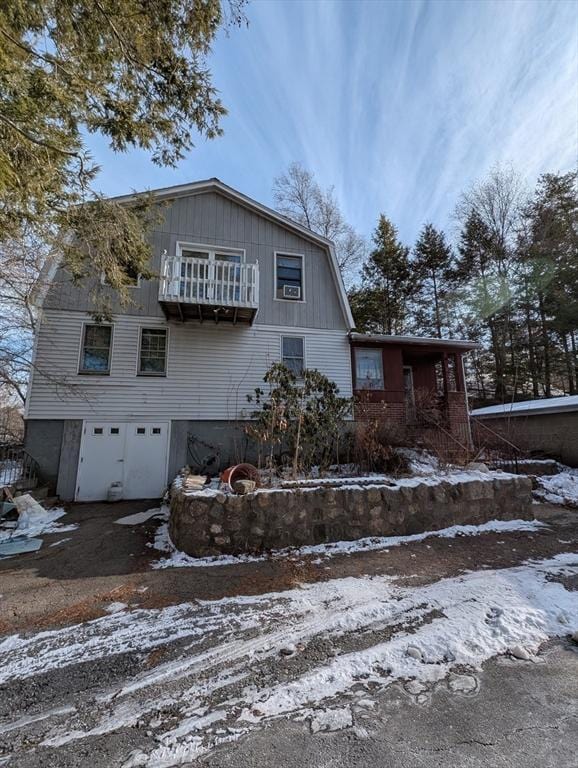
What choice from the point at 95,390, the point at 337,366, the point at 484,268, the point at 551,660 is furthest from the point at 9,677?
the point at 484,268

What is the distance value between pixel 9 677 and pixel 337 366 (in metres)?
9.39

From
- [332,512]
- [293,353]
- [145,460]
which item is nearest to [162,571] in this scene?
[332,512]

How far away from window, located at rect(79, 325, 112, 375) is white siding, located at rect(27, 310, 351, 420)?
0.54ft

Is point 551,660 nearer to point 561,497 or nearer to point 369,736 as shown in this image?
point 369,736

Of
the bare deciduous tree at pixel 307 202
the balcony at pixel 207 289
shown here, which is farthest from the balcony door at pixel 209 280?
the bare deciduous tree at pixel 307 202

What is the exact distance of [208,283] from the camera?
9.11m

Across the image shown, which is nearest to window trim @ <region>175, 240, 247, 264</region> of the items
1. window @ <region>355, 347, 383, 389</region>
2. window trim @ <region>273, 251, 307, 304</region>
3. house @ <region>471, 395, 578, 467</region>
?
window trim @ <region>273, 251, 307, 304</region>

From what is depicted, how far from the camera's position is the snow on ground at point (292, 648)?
195 cm

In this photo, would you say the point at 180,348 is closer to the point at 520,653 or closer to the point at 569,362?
the point at 520,653

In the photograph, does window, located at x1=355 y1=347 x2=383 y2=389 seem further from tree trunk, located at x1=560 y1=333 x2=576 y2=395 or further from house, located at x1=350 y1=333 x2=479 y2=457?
tree trunk, located at x1=560 y1=333 x2=576 y2=395

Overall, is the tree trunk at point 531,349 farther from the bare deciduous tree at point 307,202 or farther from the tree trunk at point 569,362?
the bare deciduous tree at point 307,202

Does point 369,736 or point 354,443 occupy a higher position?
point 354,443

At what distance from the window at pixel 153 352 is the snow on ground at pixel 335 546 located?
4.73 meters

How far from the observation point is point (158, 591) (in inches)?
144
